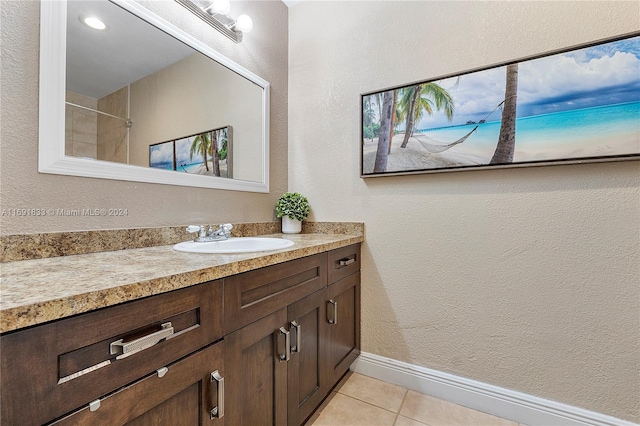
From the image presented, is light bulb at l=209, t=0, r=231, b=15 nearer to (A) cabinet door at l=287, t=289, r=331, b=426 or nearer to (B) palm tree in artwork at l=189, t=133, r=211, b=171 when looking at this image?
(B) palm tree in artwork at l=189, t=133, r=211, b=171

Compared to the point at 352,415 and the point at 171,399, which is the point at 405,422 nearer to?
the point at 352,415

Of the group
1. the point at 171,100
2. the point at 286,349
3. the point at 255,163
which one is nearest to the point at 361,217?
the point at 255,163

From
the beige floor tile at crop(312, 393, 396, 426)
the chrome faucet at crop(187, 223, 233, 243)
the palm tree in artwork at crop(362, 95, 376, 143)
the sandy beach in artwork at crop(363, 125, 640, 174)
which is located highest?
the palm tree in artwork at crop(362, 95, 376, 143)

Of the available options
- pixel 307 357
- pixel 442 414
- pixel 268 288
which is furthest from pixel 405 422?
pixel 268 288

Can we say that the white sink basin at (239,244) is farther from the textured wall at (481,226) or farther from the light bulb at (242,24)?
the light bulb at (242,24)

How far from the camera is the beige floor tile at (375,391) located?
4.67 feet

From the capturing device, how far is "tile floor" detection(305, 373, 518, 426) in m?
1.29

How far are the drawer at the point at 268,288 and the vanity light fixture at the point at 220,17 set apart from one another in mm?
1248

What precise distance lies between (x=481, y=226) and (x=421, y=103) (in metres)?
0.71

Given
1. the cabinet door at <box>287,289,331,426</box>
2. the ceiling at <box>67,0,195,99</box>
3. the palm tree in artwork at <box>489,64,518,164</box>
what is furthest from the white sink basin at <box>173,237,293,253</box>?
the palm tree in artwork at <box>489,64,518,164</box>

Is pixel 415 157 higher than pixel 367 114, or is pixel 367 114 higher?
pixel 367 114

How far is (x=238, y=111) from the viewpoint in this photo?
1.61 m

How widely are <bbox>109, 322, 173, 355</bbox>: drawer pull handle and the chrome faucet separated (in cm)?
62

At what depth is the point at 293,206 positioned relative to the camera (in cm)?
179
